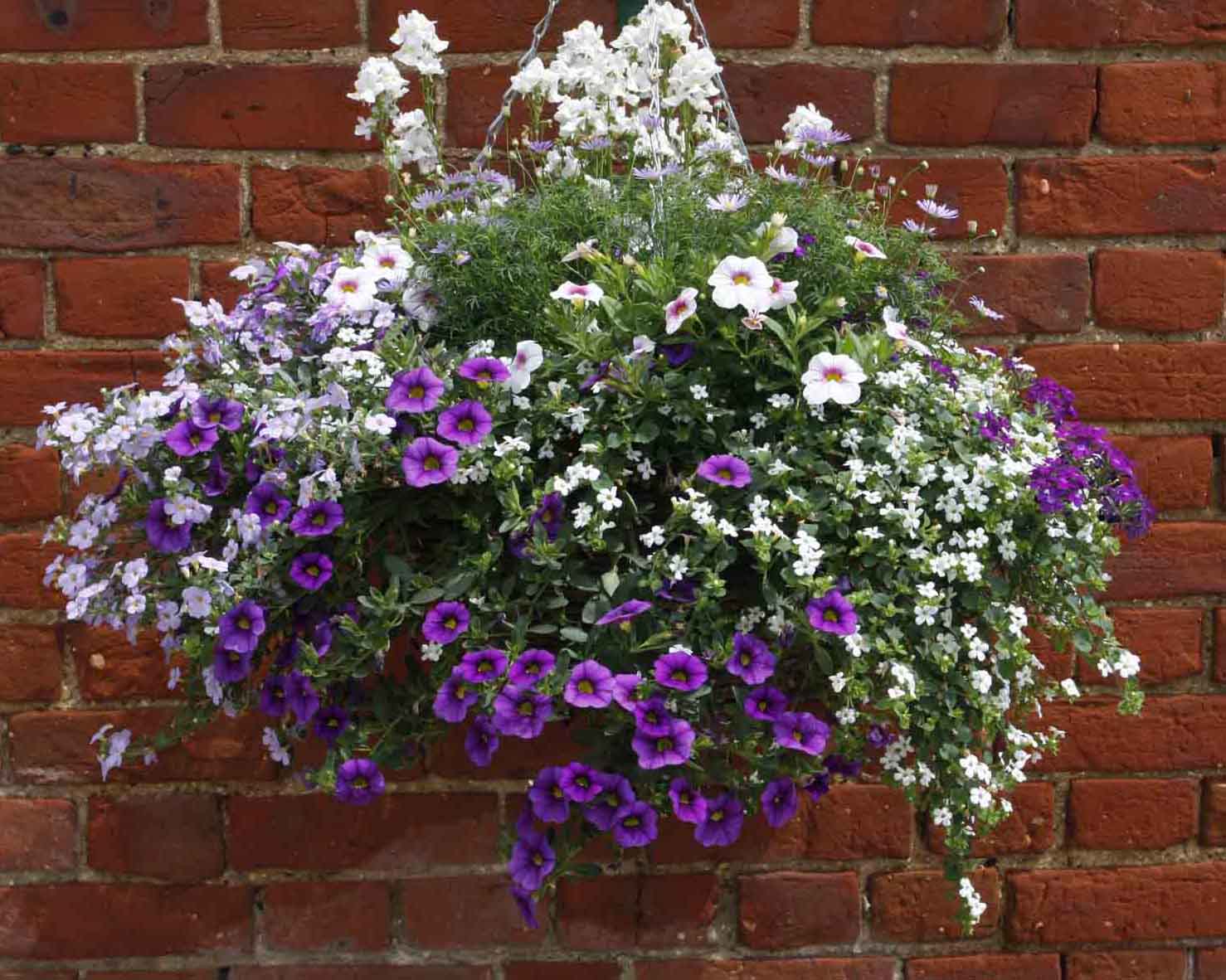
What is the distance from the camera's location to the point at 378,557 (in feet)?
3.27

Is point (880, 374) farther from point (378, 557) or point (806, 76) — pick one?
point (806, 76)

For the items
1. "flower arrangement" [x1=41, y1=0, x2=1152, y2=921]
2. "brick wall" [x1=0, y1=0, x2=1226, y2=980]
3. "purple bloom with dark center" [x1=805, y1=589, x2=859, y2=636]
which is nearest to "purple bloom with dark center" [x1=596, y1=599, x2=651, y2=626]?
"flower arrangement" [x1=41, y1=0, x2=1152, y2=921]

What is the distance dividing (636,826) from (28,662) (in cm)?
79

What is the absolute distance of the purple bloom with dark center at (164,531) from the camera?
3.11 ft

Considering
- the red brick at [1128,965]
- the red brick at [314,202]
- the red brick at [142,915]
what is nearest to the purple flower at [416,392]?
the red brick at [314,202]

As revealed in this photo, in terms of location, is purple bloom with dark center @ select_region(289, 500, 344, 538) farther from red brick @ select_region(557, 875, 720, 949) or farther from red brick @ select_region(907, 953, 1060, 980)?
red brick @ select_region(907, 953, 1060, 980)

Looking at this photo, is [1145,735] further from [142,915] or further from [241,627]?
[142,915]

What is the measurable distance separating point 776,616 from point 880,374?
197 millimetres

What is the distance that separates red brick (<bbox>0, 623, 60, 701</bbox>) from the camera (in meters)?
1.38

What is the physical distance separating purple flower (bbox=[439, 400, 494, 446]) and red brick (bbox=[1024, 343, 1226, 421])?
27.9 inches

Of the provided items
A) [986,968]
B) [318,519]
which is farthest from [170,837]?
[986,968]

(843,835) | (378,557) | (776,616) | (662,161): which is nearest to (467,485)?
(378,557)

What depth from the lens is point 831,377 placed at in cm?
→ 93

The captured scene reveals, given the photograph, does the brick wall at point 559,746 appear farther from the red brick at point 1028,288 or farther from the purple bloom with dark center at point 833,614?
the purple bloom with dark center at point 833,614
